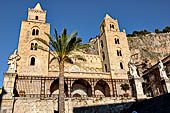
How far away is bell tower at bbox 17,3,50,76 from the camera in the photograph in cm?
2566

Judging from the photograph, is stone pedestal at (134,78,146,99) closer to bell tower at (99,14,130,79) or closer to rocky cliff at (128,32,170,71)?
bell tower at (99,14,130,79)

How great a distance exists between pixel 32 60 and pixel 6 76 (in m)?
10.5

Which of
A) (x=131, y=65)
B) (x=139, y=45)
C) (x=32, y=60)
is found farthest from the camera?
(x=139, y=45)

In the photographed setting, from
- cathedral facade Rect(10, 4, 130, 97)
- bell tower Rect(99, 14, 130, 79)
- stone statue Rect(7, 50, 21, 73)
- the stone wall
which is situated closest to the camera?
the stone wall

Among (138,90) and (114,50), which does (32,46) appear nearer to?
(114,50)

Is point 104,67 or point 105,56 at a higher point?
point 105,56

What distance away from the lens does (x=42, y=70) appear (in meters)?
26.0

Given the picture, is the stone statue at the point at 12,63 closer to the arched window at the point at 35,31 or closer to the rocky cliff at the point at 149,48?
the arched window at the point at 35,31

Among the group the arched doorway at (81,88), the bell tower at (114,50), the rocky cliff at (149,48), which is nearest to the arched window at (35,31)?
the arched doorway at (81,88)

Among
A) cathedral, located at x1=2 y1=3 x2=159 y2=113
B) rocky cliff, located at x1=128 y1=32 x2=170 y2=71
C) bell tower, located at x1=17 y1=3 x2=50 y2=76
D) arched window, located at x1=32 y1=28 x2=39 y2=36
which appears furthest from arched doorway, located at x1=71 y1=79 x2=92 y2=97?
rocky cliff, located at x1=128 y1=32 x2=170 y2=71

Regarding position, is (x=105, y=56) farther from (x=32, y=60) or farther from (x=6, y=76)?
(x=6, y=76)

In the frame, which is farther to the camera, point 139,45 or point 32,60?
point 139,45

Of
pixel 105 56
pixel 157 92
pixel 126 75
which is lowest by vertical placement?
pixel 157 92

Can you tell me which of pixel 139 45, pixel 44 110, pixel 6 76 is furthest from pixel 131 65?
pixel 139 45
